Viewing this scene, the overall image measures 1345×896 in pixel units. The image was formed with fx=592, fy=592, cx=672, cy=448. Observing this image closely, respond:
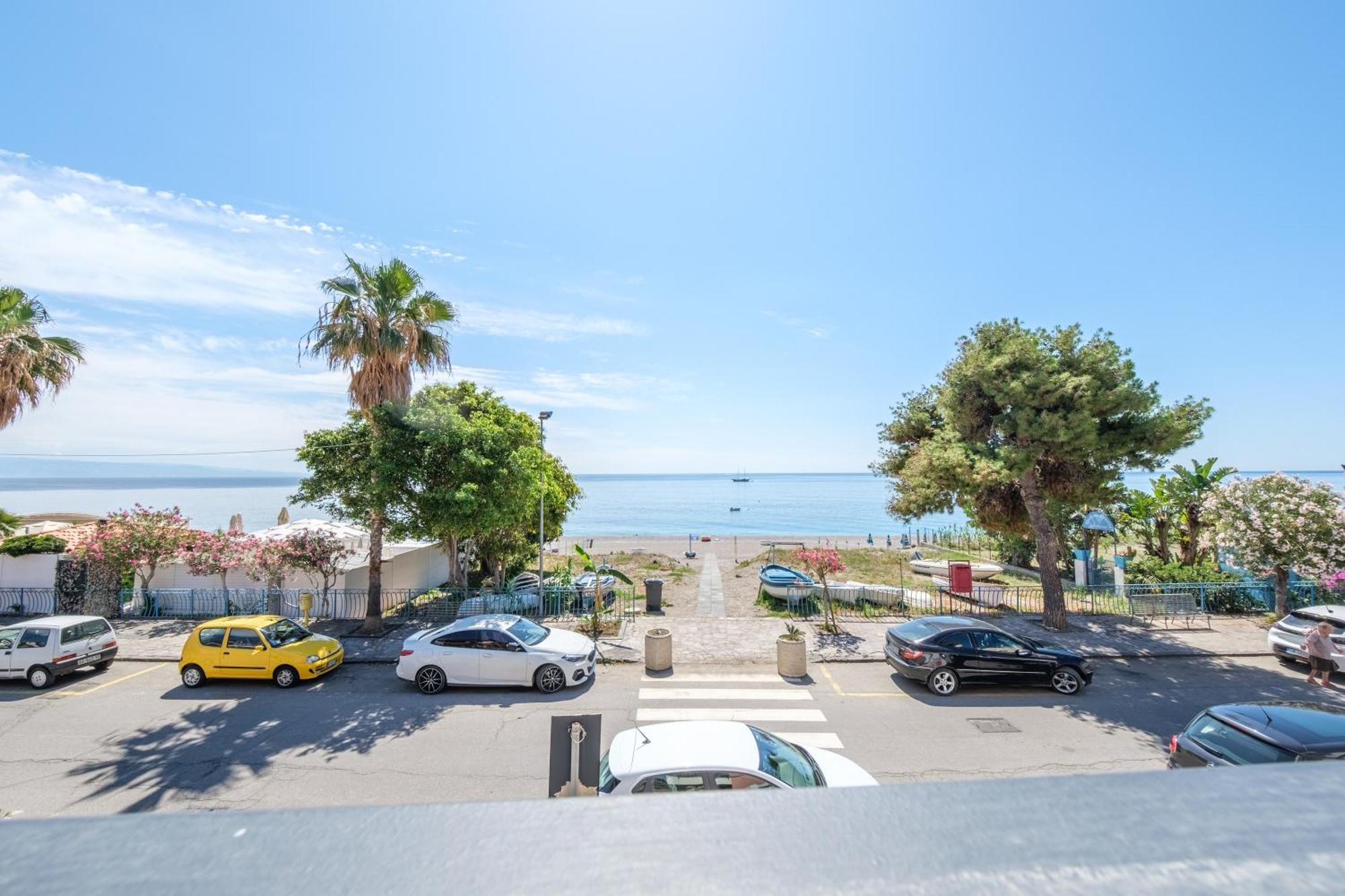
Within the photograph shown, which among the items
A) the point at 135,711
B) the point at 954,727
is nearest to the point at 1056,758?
the point at 954,727

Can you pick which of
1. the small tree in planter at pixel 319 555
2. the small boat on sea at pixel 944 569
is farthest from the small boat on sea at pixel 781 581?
the small tree in planter at pixel 319 555

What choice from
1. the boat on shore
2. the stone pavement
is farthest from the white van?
the boat on shore

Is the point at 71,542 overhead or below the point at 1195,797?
below

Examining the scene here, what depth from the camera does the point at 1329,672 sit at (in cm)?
1364

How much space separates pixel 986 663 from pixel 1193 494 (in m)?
19.8

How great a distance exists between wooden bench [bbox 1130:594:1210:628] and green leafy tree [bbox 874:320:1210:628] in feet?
12.4

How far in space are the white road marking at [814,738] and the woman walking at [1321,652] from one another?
38.5ft

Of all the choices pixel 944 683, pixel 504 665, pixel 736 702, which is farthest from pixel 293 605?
pixel 944 683

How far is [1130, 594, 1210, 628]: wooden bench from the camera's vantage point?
19.0 metres

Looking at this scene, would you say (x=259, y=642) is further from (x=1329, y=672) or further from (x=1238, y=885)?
(x=1329, y=672)

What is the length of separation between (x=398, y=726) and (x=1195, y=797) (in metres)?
12.7

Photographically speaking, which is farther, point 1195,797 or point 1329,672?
point 1329,672

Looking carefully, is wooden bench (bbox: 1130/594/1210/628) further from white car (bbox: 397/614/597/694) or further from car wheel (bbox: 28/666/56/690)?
car wheel (bbox: 28/666/56/690)

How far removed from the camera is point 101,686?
43.7 ft
